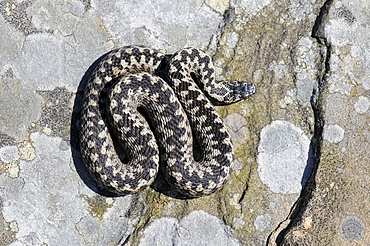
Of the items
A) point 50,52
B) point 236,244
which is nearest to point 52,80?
point 50,52

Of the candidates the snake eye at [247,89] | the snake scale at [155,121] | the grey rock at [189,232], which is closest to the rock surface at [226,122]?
the grey rock at [189,232]

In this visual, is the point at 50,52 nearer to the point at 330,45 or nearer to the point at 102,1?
the point at 102,1

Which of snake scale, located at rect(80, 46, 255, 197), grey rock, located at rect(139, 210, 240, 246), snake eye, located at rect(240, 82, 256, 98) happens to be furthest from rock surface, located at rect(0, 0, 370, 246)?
snake scale, located at rect(80, 46, 255, 197)

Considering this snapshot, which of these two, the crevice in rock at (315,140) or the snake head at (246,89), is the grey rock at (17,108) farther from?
the crevice in rock at (315,140)

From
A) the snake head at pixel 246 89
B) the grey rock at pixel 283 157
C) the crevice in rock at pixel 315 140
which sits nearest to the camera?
the crevice in rock at pixel 315 140

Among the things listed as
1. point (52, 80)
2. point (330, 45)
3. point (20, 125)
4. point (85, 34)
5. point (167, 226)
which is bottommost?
point (167, 226)

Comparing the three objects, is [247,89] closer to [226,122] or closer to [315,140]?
[226,122]

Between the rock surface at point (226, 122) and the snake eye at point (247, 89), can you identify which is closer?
the rock surface at point (226, 122)
